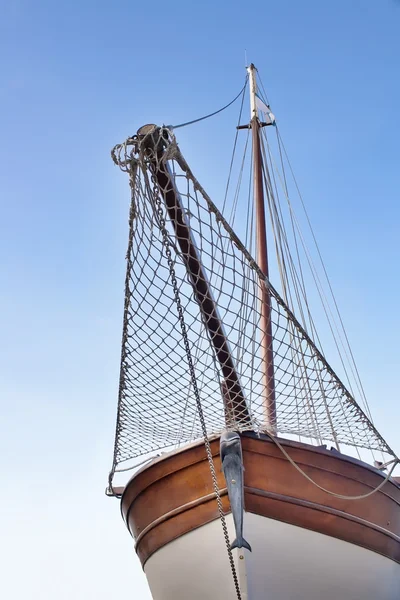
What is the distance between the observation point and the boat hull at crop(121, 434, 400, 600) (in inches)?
149

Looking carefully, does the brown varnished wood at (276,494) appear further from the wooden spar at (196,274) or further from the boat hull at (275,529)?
the wooden spar at (196,274)

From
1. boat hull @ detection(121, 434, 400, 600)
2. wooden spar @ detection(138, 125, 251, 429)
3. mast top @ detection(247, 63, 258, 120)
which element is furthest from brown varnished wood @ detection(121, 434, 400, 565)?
mast top @ detection(247, 63, 258, 120)

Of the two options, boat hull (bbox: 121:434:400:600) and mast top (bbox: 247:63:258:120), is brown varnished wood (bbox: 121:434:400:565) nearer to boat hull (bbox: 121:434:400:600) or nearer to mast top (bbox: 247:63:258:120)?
boat hull (bbox: 121:434:400:600)

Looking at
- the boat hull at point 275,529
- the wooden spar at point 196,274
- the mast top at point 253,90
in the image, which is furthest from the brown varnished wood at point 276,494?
the mast top at point 253,90

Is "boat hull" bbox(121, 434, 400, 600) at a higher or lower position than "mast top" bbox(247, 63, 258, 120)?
lower

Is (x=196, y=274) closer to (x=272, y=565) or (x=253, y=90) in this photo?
(x=272, y=565)

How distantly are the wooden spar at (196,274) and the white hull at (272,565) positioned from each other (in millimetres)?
791

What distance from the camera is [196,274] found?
12.2ft

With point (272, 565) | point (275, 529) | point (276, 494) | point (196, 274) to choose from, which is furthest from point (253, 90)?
point (272, 565)

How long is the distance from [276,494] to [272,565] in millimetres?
465

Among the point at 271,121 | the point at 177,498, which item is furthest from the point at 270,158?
the point at 177,498

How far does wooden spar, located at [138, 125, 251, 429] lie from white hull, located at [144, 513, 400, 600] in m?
0.79

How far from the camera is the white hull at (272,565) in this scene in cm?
374

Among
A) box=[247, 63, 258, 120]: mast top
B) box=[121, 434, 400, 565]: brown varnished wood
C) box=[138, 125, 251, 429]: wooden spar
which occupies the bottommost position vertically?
box=[121, 434, 400, 565]: brown varnished wood
